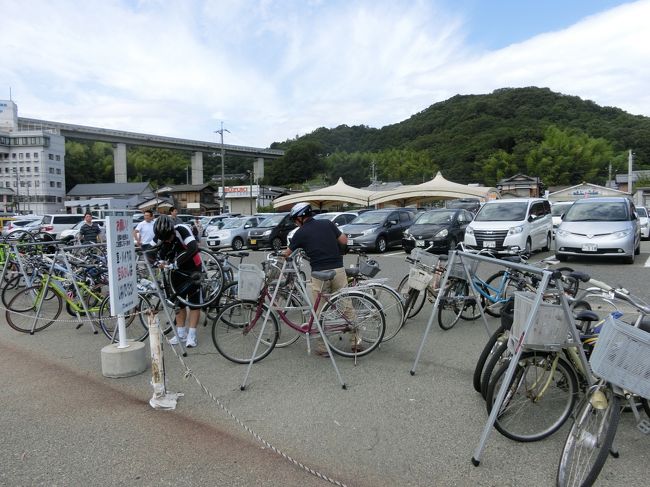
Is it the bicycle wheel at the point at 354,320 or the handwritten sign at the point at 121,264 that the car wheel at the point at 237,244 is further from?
the bicycle wheel at the point at 354,320

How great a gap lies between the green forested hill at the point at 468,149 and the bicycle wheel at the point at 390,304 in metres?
67.3

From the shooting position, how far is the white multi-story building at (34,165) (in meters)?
77.3

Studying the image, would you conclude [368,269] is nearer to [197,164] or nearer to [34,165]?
[197,164]

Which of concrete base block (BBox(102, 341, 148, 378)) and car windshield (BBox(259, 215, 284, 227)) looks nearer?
concrete base block (BBox(102, 341, 148, 378))

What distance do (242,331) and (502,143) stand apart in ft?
248

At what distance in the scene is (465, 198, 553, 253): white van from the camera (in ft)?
41.4

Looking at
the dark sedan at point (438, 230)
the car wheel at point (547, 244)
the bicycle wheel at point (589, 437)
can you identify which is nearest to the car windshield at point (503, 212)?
the dark sedan at point (438, 230)

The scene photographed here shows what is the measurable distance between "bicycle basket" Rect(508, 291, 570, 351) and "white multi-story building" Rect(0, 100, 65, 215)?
87.3m

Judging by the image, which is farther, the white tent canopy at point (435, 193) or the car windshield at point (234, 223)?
the white tent canopy at point (435, 193)

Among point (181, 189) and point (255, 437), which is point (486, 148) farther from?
point (255, 437)

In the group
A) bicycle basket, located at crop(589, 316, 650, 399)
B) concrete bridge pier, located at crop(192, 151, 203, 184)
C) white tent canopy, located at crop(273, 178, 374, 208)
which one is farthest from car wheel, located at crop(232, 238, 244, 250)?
concrete bridge pier, located at crop(192, 151, 203, 184)

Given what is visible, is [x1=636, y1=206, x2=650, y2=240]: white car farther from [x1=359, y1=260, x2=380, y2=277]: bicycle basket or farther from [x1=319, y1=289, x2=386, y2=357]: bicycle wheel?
[x1=319, y1=289, x2=386, y2=357]: bicycle wheel

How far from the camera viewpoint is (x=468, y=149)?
7506 centimetres

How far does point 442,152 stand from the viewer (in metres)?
78.5
